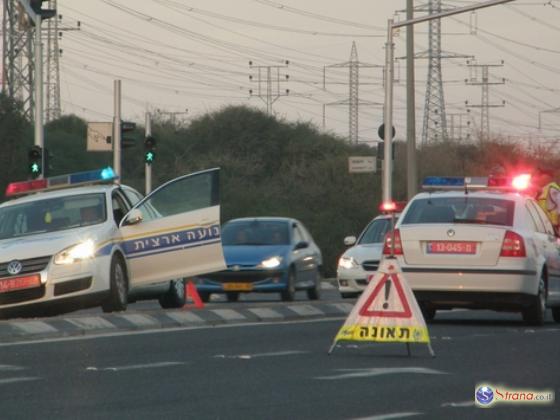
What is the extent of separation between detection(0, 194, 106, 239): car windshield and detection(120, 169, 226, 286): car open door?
0.58 metres

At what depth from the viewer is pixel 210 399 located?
37.7 ft

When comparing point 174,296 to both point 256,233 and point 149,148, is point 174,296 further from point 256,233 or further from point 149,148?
point 149,148

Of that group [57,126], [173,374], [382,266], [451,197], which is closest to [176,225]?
[451,197]

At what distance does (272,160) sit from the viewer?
104188 mm

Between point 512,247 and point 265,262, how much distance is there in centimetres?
890

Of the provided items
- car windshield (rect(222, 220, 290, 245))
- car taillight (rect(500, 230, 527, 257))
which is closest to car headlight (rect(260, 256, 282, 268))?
car windshield (rect(222, 220, 290, 245))

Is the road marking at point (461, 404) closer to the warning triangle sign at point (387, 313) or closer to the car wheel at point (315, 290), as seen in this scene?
the warning triangle sign at point (387, 313)

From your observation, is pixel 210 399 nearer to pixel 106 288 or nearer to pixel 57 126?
pixel 106 288

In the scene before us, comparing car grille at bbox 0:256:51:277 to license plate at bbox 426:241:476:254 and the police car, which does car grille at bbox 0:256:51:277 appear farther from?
license plate at bbox 426:241:476:254

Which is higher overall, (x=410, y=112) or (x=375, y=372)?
(x=410, y=112)

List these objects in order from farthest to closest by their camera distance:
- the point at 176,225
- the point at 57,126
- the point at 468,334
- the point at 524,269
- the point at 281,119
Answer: the point at 281,119, the point at 57,126, the point at 176,225, the point at 524,269, the point at 468,334

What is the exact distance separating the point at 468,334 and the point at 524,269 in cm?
171

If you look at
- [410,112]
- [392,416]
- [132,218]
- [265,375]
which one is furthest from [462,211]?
[410,112]

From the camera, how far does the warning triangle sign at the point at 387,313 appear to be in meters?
15.2
